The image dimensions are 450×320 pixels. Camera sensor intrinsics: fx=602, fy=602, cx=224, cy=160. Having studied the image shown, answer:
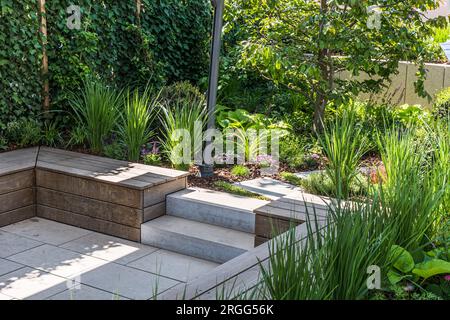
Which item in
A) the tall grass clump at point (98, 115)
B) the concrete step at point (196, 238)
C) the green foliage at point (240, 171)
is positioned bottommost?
the concrete step at point (196, 238)

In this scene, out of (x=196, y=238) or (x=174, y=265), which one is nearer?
(x=174, y=265)

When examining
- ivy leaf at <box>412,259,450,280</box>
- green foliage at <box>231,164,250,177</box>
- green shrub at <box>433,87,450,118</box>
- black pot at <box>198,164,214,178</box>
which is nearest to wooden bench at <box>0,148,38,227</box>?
black pot at <box>198,164,214,178</box>

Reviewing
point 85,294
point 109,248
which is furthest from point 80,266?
point 85,294

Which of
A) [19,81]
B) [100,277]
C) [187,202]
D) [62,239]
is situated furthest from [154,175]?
[19,81]

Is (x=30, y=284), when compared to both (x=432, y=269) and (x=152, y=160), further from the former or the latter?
(x=432, y=269)

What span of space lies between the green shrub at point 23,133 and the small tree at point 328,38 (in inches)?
86.3

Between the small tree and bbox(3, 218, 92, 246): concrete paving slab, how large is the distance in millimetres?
2369

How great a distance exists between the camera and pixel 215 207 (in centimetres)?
456

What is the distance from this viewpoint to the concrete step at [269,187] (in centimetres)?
485

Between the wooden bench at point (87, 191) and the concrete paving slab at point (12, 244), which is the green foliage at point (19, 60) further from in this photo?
the concrete paving slab at point (12, 244)

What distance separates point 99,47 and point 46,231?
8.10 ft

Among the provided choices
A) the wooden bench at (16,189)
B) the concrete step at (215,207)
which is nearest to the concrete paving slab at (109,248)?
the concrete step at (215,207)
